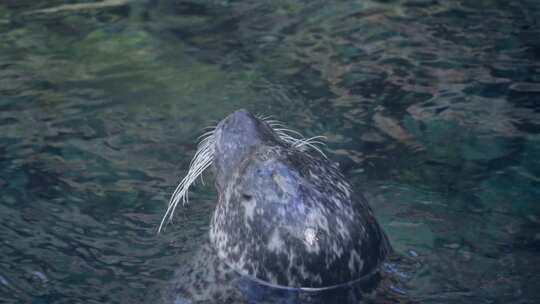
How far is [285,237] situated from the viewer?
4.43 meters

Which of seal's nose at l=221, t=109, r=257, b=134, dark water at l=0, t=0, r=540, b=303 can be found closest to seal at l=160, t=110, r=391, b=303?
seal's nose at l=221, t=109, r=257, b=134

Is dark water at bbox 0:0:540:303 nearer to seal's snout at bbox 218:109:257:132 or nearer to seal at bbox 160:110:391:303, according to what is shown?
seal at bbox 160:110:391:303

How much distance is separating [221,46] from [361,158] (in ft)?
8.76

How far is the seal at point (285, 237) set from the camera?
4418 mm

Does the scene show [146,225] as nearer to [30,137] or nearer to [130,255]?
[130,255]

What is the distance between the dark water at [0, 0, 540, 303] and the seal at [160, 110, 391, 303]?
0.99 ft

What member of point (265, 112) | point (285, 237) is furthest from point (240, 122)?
point (265, 112)

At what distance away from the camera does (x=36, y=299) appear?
4.78 m

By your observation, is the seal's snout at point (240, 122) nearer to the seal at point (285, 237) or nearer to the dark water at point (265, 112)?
the seal at point (285, 237)

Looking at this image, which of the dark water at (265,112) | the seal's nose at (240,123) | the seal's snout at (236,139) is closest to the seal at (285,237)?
the seal's snout at (236,139)

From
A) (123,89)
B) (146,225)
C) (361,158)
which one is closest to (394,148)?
(361,158)

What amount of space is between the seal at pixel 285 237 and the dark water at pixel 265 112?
0.30 m

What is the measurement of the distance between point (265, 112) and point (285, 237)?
2.74m

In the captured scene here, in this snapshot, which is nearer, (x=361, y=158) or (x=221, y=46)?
(x=361, y=158)
